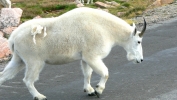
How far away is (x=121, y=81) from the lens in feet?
29.4

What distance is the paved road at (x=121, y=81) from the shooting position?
7.99 m

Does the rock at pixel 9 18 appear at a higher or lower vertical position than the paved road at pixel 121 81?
lower

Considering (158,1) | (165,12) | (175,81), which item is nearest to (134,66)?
(175,81)

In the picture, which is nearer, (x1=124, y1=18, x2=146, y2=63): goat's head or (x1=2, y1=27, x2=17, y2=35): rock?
(x1=124, y1=18, x2=146, y2=63): goat's head

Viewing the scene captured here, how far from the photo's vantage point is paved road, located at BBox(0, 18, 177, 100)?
7.99m

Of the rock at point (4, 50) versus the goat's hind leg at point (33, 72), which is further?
the rock at point (4, 50)

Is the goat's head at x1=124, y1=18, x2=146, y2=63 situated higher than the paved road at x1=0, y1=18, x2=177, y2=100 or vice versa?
the goat's head at x1=124, y1=18, x2=146, y2=63

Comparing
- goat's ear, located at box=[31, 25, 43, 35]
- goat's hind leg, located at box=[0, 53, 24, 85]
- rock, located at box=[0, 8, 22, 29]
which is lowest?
rock, located at box=[0, 8, 22, 29]

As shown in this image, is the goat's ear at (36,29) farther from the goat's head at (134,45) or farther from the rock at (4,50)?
the rock at (4,50)

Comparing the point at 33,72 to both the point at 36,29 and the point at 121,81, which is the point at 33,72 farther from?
the point at 121,81

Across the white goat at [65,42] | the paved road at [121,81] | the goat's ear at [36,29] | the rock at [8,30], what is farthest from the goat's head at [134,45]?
the rock at [8,30]

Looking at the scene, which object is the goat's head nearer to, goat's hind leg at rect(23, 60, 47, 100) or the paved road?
the paved road

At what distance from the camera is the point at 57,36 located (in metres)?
7.57

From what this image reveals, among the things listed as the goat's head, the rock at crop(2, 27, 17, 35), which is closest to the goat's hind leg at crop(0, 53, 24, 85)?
the goat's head
